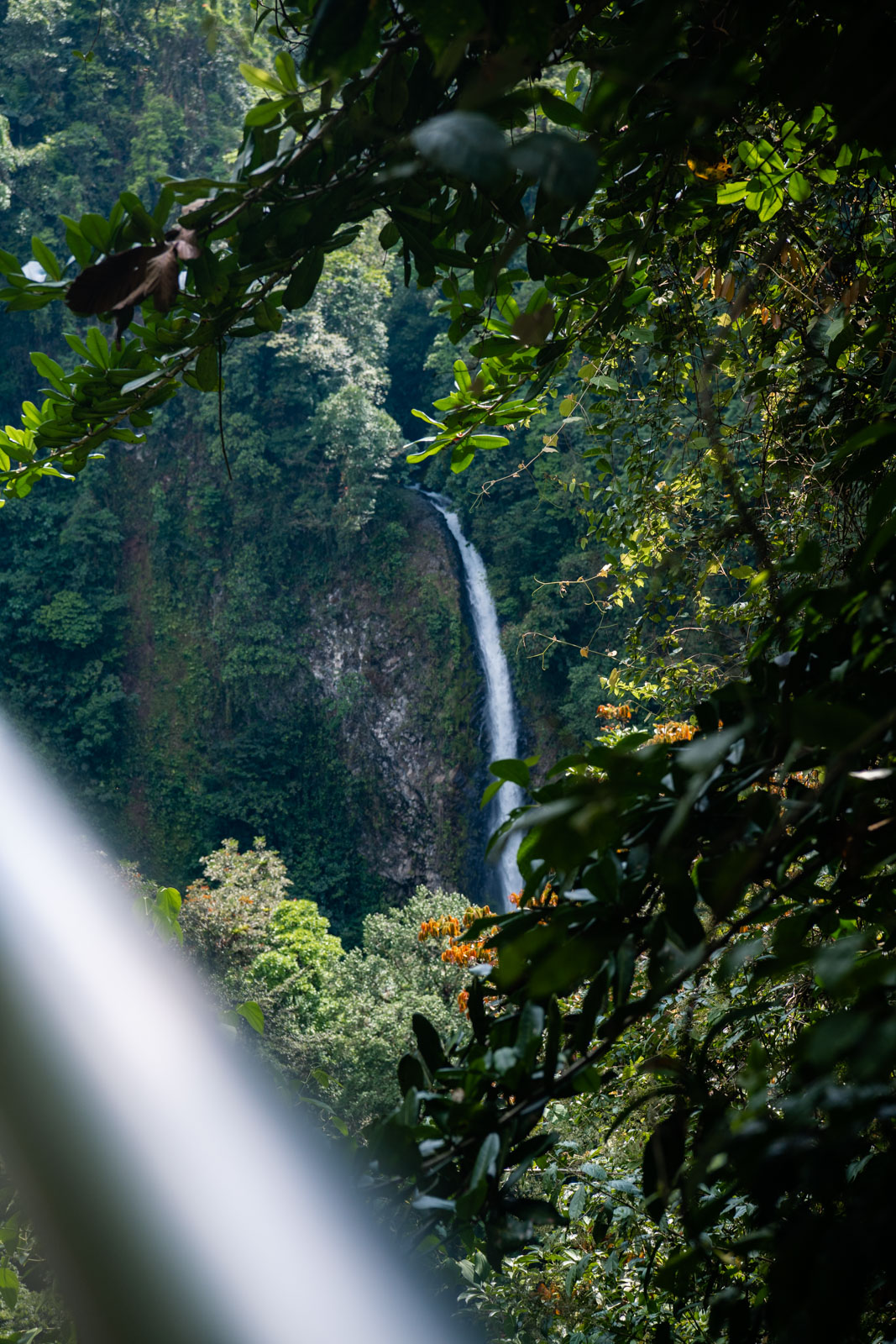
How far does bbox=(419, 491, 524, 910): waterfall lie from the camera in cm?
760

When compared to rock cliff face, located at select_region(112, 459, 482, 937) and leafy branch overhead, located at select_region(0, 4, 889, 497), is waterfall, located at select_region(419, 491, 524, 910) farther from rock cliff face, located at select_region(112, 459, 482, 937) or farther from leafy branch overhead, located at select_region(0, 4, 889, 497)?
leafy branch overhead, located at select_region(0, 4, 889, 497)

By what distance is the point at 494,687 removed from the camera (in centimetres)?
823

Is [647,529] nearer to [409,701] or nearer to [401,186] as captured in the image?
[401,186]

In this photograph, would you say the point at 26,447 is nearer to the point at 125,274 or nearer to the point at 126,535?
the point at 125,274

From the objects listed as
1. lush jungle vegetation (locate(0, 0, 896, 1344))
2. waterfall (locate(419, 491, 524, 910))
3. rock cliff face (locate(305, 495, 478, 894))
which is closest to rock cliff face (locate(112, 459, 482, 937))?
rock cliff face (locate(305, 495, 478, 894))

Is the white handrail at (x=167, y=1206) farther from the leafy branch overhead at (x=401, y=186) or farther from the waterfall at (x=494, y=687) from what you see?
the waterfall at (x=494, y=687)

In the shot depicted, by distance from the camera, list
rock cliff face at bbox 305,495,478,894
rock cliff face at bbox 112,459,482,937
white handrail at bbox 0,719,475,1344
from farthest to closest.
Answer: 1. rock cliff face at bbox 112,459,482,937
2. rock cliff face at bbox 305,495,478,894
3. white handrail at bbox 0,719,475,1344

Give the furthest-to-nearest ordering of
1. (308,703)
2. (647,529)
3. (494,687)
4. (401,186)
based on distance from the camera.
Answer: (308,703)
(494,687)
(647,529)
(401,186)

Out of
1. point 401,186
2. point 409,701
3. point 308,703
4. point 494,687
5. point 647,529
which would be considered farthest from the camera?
point 308,703

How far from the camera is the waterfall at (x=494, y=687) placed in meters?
7.60

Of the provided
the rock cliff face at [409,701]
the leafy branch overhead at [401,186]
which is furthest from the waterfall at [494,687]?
the leafy branch overhead at [401,186]

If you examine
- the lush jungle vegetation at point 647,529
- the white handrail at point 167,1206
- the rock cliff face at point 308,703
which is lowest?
the white handrail at point 167,1206

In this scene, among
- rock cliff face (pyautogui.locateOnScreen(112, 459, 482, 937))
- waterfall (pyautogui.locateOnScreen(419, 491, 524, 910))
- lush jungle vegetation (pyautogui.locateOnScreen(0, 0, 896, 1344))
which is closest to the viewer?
lush jungle vegetation (pyautogui.locateOnScreen(0, 0, 896, 1344))

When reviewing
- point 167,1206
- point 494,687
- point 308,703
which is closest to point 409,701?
point 494,687
